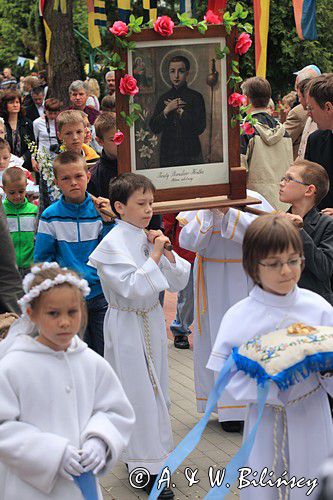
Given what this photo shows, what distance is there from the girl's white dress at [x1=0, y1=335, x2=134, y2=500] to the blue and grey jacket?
2276 millimetres

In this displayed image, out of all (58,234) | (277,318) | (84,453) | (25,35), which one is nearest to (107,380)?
(84,453)

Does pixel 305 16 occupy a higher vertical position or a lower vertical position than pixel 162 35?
higher

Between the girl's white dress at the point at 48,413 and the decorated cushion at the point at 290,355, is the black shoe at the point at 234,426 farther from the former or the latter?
the girl's white dress at the point at 48,413

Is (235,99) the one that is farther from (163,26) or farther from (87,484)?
(87,484)

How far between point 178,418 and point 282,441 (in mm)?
2738

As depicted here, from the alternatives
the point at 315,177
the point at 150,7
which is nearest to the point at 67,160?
the point at 315,177

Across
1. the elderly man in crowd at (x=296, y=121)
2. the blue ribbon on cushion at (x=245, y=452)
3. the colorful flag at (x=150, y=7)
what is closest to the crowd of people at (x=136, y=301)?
the blue ribbon on cushion at (x=245, y=452)

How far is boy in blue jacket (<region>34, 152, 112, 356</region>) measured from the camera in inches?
250

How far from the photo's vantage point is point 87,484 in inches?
154

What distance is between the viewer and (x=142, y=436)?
5.74 m

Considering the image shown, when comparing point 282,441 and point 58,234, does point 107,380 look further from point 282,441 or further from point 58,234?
point 58,234

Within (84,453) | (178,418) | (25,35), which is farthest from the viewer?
(25,35)

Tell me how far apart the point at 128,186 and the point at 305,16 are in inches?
438

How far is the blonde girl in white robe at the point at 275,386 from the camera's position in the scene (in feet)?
14.0
